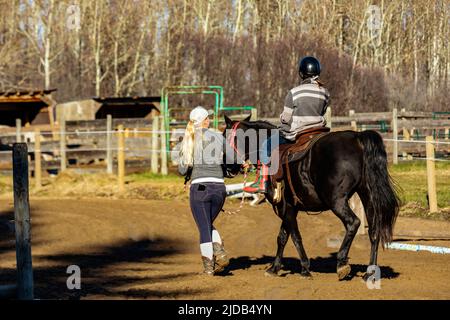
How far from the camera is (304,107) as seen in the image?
9875 mm

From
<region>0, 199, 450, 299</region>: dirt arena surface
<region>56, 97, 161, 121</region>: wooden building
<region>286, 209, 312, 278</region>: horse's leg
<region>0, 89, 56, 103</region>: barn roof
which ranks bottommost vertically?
<region>0, 199, 450, 299</region>: dirt arena surface

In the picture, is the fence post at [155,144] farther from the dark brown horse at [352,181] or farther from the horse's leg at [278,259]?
the dark brown horse at [352,181]

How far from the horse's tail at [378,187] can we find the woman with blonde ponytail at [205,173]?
160 centimetres

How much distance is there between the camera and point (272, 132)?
1020cm

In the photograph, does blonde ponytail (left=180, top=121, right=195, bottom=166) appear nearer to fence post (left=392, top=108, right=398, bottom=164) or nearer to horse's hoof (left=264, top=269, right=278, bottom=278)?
horse's hoof (left=264, top=269, right=278, bottom=278)

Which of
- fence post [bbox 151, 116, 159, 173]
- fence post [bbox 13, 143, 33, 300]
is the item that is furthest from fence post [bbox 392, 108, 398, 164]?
fence post [bbox 13, 143, 33, 300]

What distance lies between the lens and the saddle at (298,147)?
31.9 ft

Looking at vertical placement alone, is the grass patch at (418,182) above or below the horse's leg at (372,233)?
below

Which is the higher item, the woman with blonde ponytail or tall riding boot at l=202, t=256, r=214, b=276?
the woman with blonde ponytail

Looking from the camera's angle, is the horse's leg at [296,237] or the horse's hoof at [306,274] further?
the horse's leg at [296,237]

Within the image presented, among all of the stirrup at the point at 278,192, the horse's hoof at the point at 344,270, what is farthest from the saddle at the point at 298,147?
the horse's hoof at the point at 344,270

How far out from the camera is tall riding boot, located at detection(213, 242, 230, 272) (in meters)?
9.58

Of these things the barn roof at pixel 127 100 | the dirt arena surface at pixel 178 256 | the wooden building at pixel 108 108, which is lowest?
the dirt arena surface at pixel 178 256

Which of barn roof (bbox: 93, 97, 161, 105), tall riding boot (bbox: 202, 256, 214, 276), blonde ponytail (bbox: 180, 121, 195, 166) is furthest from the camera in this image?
barn roof (bbox: 93, 97, 161, 105)
